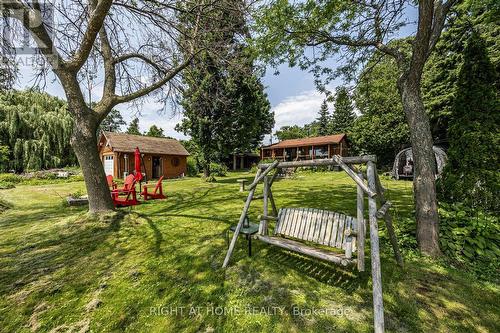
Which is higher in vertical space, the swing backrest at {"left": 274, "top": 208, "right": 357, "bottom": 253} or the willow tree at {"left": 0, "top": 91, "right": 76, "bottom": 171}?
the willow tree at {"left": 0, "top": 91, "right": 76, "bottom": 171}

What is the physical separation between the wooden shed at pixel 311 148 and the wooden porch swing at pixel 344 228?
28385 mm

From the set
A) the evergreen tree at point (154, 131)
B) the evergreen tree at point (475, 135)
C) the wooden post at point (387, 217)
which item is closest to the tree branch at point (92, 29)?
the wooden post at point (387, 217)

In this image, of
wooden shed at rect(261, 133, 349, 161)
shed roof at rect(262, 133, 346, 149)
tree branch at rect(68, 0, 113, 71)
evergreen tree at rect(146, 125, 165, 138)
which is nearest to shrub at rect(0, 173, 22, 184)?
tree branch at rect(68, 0, 113, 71)

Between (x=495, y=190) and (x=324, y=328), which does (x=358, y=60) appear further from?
(x=324, y=328)

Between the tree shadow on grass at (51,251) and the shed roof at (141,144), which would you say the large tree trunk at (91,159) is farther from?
the shed roof at (141,144)

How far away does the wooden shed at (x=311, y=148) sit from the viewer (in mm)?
31609

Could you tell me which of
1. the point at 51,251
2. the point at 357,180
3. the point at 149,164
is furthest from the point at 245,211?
the point at 149,164

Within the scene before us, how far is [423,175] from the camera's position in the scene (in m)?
4.31

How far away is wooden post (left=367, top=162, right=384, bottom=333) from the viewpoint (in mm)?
2463

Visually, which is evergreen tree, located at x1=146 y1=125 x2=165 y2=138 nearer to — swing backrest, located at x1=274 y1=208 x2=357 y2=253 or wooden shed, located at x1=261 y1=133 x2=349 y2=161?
wooden shed, located at x1=261 y1=133 x2=349 y2=161

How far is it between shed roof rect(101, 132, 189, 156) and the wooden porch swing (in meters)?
19.7

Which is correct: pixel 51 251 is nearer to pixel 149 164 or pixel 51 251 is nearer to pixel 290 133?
pixel 149 164

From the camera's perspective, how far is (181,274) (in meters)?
3.84

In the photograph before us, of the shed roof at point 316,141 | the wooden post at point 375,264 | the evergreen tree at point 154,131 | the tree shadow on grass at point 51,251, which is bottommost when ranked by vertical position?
the tree shadow on grass at point 51,251
